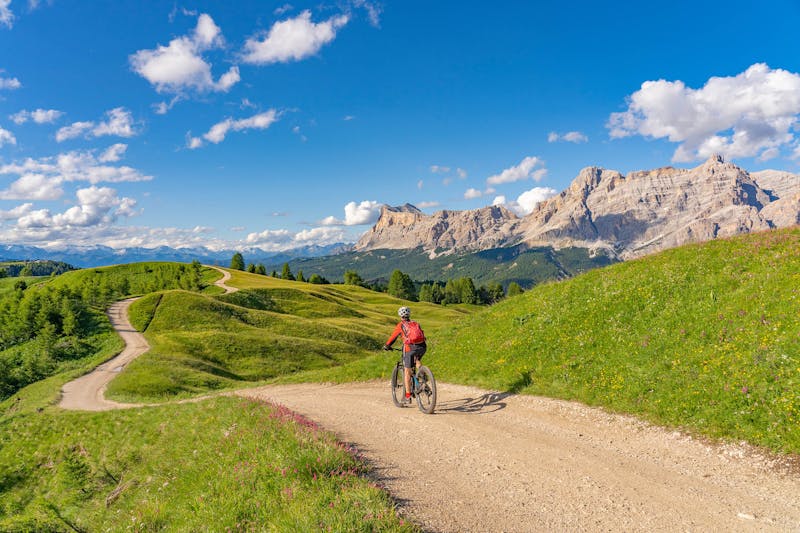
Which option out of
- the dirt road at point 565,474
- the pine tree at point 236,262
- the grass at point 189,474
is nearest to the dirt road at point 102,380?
the grass at point 189,474

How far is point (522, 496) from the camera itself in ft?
30.0

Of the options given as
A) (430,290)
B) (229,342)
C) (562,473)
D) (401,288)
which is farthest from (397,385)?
(430,290)

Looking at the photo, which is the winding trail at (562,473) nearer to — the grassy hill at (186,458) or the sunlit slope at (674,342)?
the sunlit slope at (674,342)

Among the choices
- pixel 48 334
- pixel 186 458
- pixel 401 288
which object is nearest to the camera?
pixel 186 458

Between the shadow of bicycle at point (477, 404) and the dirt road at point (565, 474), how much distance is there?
104cm

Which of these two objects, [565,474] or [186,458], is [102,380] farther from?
[565,474]

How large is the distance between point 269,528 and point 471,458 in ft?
19.0

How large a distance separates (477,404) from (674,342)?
8203 millimetres

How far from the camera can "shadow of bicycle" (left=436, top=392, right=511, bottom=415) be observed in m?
17.0

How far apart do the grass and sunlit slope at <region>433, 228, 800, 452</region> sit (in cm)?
1040

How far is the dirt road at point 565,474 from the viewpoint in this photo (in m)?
8.23

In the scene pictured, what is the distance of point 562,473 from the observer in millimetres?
10336

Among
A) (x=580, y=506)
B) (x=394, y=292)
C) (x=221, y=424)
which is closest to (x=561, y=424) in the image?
(x=580, y=506)

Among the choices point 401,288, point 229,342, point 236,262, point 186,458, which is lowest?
point 229,342
